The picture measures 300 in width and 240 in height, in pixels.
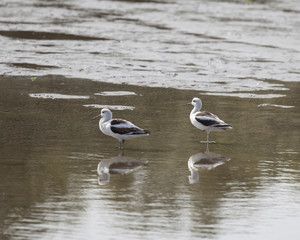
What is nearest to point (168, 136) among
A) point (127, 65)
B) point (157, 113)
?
point (157, 113)

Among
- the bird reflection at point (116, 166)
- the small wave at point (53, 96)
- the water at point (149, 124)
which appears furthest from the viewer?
the small wave at point (53, 96)

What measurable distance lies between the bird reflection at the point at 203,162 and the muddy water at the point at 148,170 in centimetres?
3

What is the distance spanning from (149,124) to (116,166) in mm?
3213

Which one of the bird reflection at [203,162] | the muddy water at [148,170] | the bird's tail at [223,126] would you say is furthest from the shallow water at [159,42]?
the bird reflection at [203,162]

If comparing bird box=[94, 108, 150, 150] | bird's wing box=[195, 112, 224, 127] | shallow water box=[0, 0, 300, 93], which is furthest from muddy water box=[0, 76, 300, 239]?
shallow water box=[0, 0, 300, 93]

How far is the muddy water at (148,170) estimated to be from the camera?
882 cm

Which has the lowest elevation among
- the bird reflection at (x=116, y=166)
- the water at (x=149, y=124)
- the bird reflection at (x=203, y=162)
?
the bird reflection at (x=203, y=162)

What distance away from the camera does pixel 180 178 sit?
11094 millimetres

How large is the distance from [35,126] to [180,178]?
415 centimetres

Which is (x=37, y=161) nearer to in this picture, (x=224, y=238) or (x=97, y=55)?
(x=224, y=238)

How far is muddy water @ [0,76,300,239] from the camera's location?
347 inches

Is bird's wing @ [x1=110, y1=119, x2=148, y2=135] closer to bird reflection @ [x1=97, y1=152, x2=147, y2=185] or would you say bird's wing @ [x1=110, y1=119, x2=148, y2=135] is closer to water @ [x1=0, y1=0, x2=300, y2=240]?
water @ [x1=0, y1=0, x2=300, y2=240]

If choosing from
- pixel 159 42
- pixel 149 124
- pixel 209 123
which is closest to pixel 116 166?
pixel 209 123

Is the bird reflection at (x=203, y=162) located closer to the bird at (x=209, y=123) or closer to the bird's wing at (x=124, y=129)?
the bird at (x=209, y=123)
